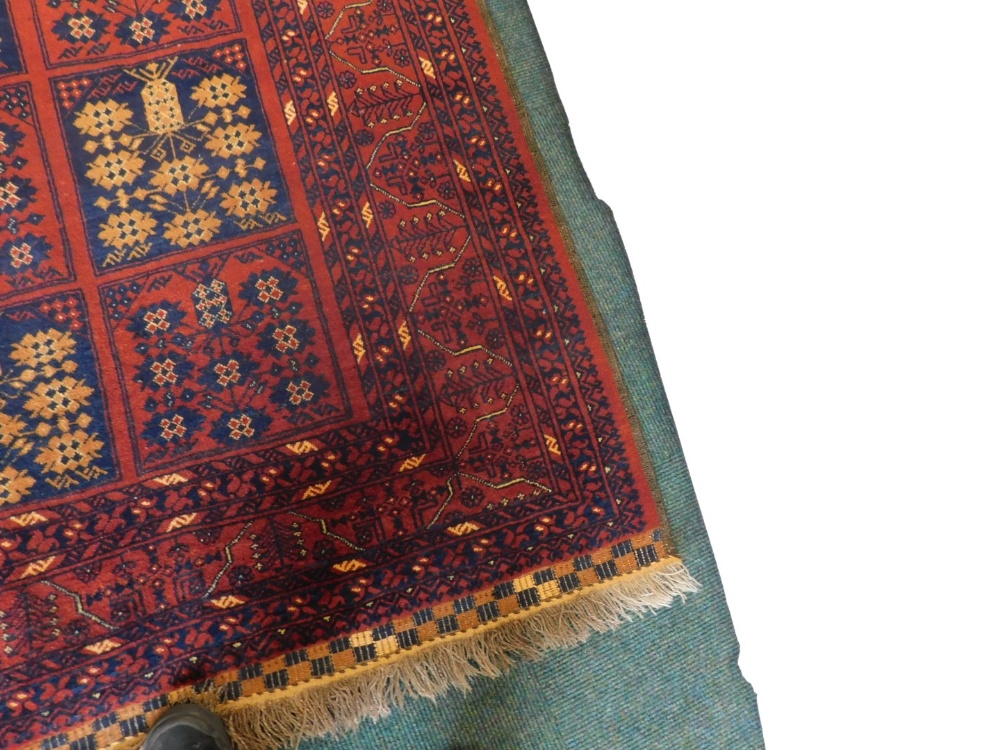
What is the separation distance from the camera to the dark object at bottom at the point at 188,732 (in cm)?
99

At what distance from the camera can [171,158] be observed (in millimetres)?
1189

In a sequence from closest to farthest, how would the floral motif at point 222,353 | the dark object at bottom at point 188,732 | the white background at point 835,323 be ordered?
the white background at point 835,323 → the dark object at bottom at point 188,732 → the floral motif at point 222,353

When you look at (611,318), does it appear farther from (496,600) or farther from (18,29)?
(18,29)

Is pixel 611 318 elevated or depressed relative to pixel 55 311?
depressed

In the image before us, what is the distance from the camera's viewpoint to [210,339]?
1.15m

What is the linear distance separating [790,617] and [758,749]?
36 centimetres

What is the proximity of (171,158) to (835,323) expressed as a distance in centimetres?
114

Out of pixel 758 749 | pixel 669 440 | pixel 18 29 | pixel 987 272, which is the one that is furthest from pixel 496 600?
pixel 18 29

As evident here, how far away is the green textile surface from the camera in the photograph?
3.75 ft

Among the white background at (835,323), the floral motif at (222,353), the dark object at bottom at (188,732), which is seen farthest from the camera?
the floral motif at (222,353)

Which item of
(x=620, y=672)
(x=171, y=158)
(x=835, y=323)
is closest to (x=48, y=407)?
(x=171, y=158)

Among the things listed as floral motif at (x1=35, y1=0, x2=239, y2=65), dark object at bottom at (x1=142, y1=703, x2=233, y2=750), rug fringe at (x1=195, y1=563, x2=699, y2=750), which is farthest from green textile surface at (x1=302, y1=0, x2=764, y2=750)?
floral motif at (x1=35, y1=0, x2=239, y2=65)

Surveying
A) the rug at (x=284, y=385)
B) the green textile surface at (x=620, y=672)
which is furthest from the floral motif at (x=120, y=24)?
the green textile surface at (x=620, y=672)

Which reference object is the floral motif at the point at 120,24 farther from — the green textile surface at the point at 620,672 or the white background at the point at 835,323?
the white background at the point at 835,323
